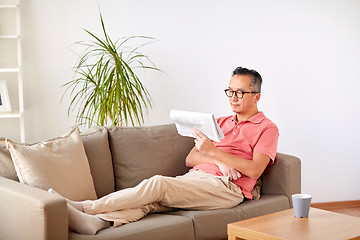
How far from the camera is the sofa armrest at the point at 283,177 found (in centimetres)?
334

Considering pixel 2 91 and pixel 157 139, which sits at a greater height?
pixel 2 91

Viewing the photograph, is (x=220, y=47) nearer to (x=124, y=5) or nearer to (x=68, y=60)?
(x=124, y=5)

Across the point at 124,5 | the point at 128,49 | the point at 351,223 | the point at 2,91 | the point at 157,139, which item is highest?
the point at 124,5

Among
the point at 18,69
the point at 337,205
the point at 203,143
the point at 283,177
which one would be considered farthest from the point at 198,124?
the point at 337,205

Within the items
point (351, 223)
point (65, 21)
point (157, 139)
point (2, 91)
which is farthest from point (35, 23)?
point (351, 223)

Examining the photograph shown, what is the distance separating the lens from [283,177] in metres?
3.34

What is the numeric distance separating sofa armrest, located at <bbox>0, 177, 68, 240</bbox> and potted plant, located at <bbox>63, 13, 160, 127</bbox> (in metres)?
1.35

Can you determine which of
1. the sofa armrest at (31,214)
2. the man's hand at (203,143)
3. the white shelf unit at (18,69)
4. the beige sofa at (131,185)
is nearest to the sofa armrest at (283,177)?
the beige sofa at (131,185)

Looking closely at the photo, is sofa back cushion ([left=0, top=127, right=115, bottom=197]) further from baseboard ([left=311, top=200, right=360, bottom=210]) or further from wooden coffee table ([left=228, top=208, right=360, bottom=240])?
baseboard ([left=311, top=200, right=360, bottom=210])

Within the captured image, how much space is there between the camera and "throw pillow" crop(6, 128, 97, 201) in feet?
9.46

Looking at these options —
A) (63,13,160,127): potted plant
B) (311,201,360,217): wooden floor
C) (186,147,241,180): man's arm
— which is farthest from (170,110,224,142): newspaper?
(311,201,360,217): wooden floor

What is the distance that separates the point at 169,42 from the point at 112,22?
0.48m

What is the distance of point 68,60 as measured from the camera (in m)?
4.25

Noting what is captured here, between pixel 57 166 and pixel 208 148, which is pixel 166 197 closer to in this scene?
pixel 208 148
